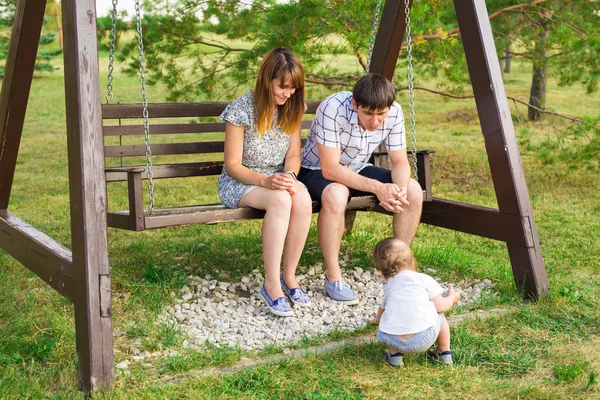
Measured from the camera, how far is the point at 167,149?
14.5 ft

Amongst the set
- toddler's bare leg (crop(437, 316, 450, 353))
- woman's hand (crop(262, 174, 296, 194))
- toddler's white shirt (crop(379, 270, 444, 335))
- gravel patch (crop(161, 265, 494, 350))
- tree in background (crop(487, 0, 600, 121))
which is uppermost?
tree in background (crop(487, 0, 600, 121))

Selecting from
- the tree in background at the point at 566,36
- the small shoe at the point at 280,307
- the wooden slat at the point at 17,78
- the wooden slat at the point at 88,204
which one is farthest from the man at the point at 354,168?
the tree in background at the point at 566,36

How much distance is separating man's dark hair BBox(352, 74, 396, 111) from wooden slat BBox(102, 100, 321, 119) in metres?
1.17

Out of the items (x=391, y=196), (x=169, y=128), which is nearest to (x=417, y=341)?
(x=391, y=196)

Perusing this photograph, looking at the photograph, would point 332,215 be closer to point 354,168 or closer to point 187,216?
point 354,168

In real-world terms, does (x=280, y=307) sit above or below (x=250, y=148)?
below

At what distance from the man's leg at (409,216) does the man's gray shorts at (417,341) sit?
0.99 m

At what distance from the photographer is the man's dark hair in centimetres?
378

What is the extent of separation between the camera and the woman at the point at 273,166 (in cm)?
379

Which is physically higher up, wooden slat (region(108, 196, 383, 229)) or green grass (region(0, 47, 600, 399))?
wooden slat (region(108, 196, 383, 229))

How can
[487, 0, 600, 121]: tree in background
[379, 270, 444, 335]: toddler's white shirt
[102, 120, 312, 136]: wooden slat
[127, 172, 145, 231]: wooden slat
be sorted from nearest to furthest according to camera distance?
[379, 270, 444, 335]: toddler's white shirt → [127, 172, 145, 231]: wooden slat → [102, 120, 312, 136]: wooden slat → [487, 0, 600, 121]: tree in background

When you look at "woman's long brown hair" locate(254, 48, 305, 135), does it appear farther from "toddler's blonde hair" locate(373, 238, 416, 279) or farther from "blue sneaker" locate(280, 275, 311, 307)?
"toddler's blonde hair" locate(373, 238, 416, 279)

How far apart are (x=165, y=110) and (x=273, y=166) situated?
84cm

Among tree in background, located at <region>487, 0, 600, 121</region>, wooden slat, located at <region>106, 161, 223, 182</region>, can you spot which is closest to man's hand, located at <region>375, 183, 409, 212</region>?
wooden slat, located at <region>106, 161, 223, 182</region>
